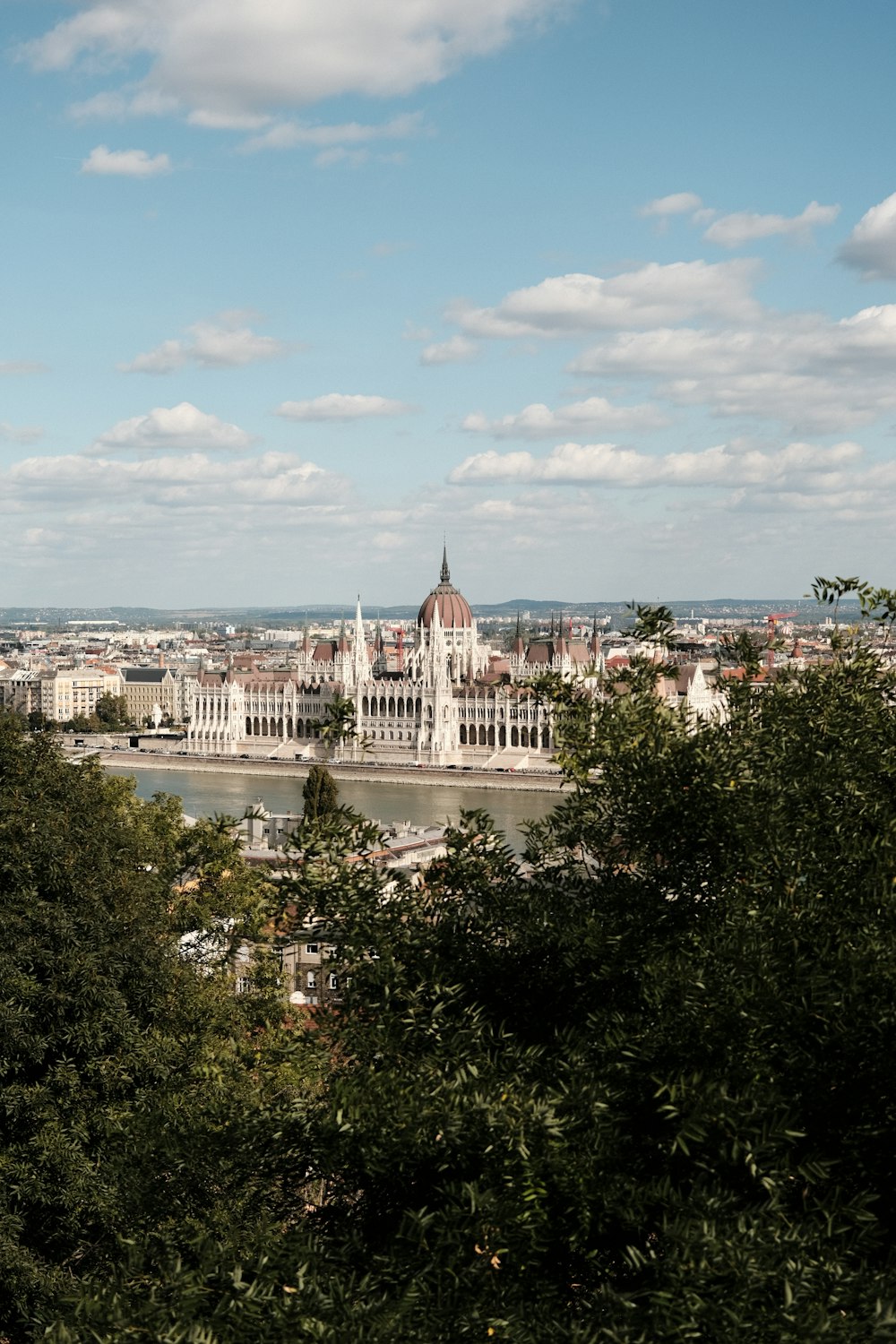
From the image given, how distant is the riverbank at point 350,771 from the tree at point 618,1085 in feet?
150

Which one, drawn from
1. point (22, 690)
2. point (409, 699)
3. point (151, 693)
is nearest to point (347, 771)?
point (409, 699)

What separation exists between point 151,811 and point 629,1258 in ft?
33.9

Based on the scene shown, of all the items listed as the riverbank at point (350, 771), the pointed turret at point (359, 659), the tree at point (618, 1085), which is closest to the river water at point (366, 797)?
the riverbank at point (350, 771)

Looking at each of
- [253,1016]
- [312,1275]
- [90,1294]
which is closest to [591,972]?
[312,1275]

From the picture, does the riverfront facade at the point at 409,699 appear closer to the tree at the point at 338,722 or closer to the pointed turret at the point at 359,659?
the pointed turret at the point at 359,659

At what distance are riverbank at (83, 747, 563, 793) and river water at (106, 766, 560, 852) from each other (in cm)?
49

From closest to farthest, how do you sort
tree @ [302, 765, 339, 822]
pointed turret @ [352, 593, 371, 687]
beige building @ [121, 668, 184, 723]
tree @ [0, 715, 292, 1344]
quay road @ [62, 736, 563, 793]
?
1. tree @ [0, 715, 292, 1344]
2. tree @ [302, 765, 339, 822]
3. quay road @ [62, 736, 563, 793]
4. pointed turret @ [352, 593, 371, 687]
5. beige building @ [121, 668, 184, 723]

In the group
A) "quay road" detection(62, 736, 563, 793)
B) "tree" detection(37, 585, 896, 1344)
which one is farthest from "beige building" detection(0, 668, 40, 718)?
"tree" detection(37, 585, 896, 1344)

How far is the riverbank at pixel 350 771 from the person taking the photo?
55.9 metres

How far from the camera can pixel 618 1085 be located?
6.02 metres

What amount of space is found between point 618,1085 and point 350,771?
54.9 meters

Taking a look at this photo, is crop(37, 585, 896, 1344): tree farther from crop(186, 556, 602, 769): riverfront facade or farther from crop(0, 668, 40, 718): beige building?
crop(0, 668, 40, 718): beige building

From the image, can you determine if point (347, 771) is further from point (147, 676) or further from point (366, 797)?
point (147, 676)

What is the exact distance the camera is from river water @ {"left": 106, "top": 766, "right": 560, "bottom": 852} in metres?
46.4
